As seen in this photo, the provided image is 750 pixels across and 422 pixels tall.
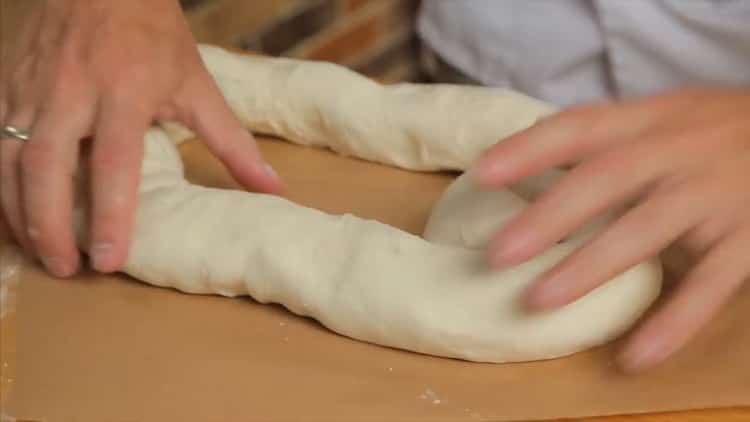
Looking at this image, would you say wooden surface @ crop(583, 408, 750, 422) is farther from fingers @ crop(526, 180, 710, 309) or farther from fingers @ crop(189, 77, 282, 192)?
fingers @ crop(189, 77, 282, 192)

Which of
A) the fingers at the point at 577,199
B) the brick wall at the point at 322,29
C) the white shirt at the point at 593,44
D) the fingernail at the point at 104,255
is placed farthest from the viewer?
the brick wall at the point at 322,29

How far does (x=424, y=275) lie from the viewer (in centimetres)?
61

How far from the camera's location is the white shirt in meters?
0.93

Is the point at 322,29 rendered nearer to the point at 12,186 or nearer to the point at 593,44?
the point at 593,44

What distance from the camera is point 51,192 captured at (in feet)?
2.25

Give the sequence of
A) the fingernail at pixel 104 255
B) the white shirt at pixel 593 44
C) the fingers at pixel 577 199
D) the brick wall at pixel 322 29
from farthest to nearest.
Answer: the brick wall at pixel 322 29
the white shirt at pixel 593 44
the fingernail at pixel 104 255
the fingers at pixel 577 199

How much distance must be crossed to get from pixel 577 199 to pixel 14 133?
459 mm

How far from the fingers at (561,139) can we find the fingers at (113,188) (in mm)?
285

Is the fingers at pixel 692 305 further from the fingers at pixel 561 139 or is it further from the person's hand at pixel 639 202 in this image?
the fingers at pixel 561 139

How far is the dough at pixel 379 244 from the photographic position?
23.5 inches

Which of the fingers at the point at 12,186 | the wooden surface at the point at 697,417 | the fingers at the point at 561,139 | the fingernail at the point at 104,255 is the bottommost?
the wooden surface at the point at 697,417

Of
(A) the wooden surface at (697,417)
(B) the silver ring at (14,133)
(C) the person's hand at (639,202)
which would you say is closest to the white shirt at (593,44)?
(C) the person's hand at (639,202)

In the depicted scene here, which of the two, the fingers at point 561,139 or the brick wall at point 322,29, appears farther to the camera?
the brick wall at point 322,29

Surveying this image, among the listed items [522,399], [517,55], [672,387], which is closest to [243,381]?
[522,399]
